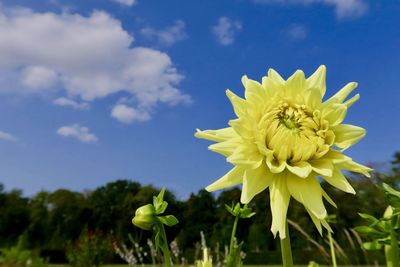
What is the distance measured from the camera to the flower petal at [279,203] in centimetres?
92

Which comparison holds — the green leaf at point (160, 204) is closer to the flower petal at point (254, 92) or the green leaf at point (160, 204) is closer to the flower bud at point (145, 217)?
the flower bud at point (145, 217)

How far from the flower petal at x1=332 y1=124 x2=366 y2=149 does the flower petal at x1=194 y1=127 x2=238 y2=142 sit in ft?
0.79

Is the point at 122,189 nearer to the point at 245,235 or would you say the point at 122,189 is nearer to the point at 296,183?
the point at 245,235

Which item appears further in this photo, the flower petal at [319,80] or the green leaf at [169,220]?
the flower petal at [319,80]

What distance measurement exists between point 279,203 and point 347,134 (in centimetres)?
24

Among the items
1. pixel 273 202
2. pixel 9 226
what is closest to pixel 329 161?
pixel 273 202

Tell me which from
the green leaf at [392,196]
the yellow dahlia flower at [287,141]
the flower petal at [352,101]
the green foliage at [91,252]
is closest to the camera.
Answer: the green leaf at [392,196]

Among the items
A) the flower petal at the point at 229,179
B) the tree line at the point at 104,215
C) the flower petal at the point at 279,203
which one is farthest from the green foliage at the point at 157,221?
the tree line at the point at 104,215

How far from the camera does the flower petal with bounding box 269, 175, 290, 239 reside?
0.92 m

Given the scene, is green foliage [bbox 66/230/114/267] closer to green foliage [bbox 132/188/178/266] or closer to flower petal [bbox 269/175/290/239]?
green foliage [bbox 132/188/178/266]

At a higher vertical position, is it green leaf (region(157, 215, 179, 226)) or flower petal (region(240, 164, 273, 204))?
flower petal (region(240, 164, 273, 204))

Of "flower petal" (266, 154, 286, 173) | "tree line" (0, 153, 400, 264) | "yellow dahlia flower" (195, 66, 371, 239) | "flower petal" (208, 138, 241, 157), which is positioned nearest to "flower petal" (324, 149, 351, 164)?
"yellow dahlia flower" (195, 66, 371, 239)

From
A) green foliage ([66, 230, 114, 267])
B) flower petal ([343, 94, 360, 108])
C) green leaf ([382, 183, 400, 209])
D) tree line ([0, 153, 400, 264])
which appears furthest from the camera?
tree line ([0, 153, 400, 264])

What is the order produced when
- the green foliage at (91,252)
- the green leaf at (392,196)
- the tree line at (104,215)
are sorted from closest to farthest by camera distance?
the green leaf at (392,196)
the green foliage at (91,252)
the tree line at (104,215)
